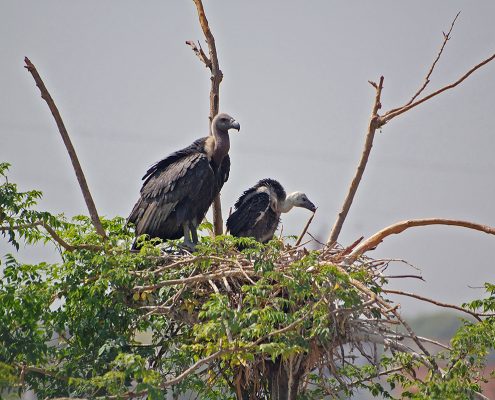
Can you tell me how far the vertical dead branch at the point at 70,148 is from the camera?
1166 centimetres

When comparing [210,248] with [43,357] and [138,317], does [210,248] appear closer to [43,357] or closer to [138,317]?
[138,317]

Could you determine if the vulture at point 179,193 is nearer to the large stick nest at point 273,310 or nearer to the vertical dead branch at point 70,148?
the vertical dead branch at point 70,148

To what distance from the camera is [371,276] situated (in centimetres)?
1081

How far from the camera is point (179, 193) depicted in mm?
13094

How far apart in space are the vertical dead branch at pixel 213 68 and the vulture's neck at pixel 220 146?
437mm

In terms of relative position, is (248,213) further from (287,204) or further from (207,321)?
(207,321)

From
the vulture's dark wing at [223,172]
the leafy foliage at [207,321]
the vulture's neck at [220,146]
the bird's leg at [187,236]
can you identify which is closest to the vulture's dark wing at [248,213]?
the vulture's dark wing at [223,172]

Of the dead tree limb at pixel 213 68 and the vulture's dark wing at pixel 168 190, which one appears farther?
the dead tree limb at pixel 213 68

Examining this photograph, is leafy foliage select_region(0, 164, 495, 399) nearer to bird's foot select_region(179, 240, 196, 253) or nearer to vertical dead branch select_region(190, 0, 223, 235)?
bird's foot select_region(179, 240, 196, 253)

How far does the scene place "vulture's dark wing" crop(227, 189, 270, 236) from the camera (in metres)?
13.8

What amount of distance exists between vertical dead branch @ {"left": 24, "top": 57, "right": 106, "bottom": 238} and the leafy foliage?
0.12 metres

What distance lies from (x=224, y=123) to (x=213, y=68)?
65cm

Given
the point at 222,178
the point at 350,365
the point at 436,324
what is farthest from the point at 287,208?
the point at 436,324

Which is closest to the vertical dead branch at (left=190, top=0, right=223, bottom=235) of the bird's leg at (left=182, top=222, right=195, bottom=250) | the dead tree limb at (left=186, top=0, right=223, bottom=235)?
the dead tree limb at (left=186, top=0, right=223, bottom=235)
